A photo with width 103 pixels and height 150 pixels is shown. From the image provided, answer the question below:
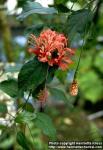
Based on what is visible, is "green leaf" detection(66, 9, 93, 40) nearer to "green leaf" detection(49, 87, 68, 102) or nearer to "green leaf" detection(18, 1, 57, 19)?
"green leaf" detection(18, 1, 57, 19)

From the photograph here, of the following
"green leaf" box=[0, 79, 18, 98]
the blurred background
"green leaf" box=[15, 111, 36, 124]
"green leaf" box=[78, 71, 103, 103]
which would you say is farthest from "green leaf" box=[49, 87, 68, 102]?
"green leaf" box=[78, 71, 103, 103]

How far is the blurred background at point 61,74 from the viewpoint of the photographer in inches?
53.0

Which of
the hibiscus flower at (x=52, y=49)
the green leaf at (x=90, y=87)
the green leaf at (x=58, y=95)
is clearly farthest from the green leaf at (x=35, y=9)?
the green leaf at (x=90, y=87)

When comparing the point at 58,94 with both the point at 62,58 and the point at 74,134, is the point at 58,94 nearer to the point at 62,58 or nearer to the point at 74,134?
the point at 62,58

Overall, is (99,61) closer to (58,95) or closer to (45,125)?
(58,95)

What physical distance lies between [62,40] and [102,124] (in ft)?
15.6

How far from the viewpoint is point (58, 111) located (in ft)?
14.0

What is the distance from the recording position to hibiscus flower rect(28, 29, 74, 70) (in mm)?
1004

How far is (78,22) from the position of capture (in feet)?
3.62

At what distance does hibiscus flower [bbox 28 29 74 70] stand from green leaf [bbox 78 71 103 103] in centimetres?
495

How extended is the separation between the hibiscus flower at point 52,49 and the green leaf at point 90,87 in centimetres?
495

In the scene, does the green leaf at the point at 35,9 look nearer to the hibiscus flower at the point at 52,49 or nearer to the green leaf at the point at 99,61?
the hibiscus flower at the point at 52,49

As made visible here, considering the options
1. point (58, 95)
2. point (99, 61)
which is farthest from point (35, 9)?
point (99, 61)

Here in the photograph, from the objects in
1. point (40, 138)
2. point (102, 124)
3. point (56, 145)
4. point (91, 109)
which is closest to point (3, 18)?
point (40, 138)
